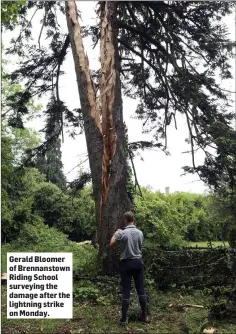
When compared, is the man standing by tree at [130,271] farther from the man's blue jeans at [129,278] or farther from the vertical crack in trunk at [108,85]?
the vertical crack in trunk at [108,85]

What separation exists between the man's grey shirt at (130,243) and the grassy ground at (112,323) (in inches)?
30.1

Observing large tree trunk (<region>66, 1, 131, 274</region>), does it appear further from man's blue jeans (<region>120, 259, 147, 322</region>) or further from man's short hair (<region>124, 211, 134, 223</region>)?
man's blue jeans (<region>120, 259, 147, 322</region>)

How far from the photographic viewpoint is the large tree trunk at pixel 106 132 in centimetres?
673

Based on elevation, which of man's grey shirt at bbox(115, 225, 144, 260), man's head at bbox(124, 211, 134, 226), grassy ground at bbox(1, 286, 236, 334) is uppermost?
man's head at bbox(124, 211, 134, 226)

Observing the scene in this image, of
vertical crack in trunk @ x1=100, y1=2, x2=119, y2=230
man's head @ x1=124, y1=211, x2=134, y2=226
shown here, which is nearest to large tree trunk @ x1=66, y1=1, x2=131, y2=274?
vertical crack in trunk @ x1=100, y1=2, x2=119, y2=230

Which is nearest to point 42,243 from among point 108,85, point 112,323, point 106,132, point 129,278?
point 106,132

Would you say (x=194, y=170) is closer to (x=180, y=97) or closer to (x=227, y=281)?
(x=180, y=97)

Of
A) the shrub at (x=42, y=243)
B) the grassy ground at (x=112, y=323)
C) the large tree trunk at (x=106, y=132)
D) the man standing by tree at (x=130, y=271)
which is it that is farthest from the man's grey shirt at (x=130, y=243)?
the shrub at (x=42, y=243)

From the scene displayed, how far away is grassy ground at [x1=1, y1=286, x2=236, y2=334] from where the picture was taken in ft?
14.6

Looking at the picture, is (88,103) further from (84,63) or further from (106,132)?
(84,63)

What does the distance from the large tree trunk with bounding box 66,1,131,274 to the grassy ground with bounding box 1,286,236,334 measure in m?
1.43

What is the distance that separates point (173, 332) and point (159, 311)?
76cm

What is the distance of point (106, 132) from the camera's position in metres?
7.19

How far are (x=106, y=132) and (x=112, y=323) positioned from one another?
3.60 meters
